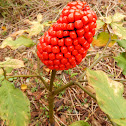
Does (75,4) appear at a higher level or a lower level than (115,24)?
higher

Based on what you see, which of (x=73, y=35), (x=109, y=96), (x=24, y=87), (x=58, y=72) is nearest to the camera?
(x=109, y=96)

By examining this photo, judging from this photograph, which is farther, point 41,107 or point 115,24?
point 41,107

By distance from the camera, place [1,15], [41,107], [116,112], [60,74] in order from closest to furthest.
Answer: [116,112]
[41,107]
[60,74]
[1,15]

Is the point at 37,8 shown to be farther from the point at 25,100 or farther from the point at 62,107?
the point at 25,100

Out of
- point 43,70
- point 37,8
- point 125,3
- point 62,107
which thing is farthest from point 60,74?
point 125,3

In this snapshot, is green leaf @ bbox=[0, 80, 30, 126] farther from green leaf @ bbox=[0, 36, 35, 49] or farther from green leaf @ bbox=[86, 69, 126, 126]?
green leaf @ bbox=[86, 69, 126, 126]

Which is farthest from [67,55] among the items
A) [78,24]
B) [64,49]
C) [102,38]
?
[102,38]

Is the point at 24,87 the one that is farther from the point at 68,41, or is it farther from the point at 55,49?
the point at 68,41

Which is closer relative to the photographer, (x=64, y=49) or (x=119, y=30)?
(x=64, y=49)
